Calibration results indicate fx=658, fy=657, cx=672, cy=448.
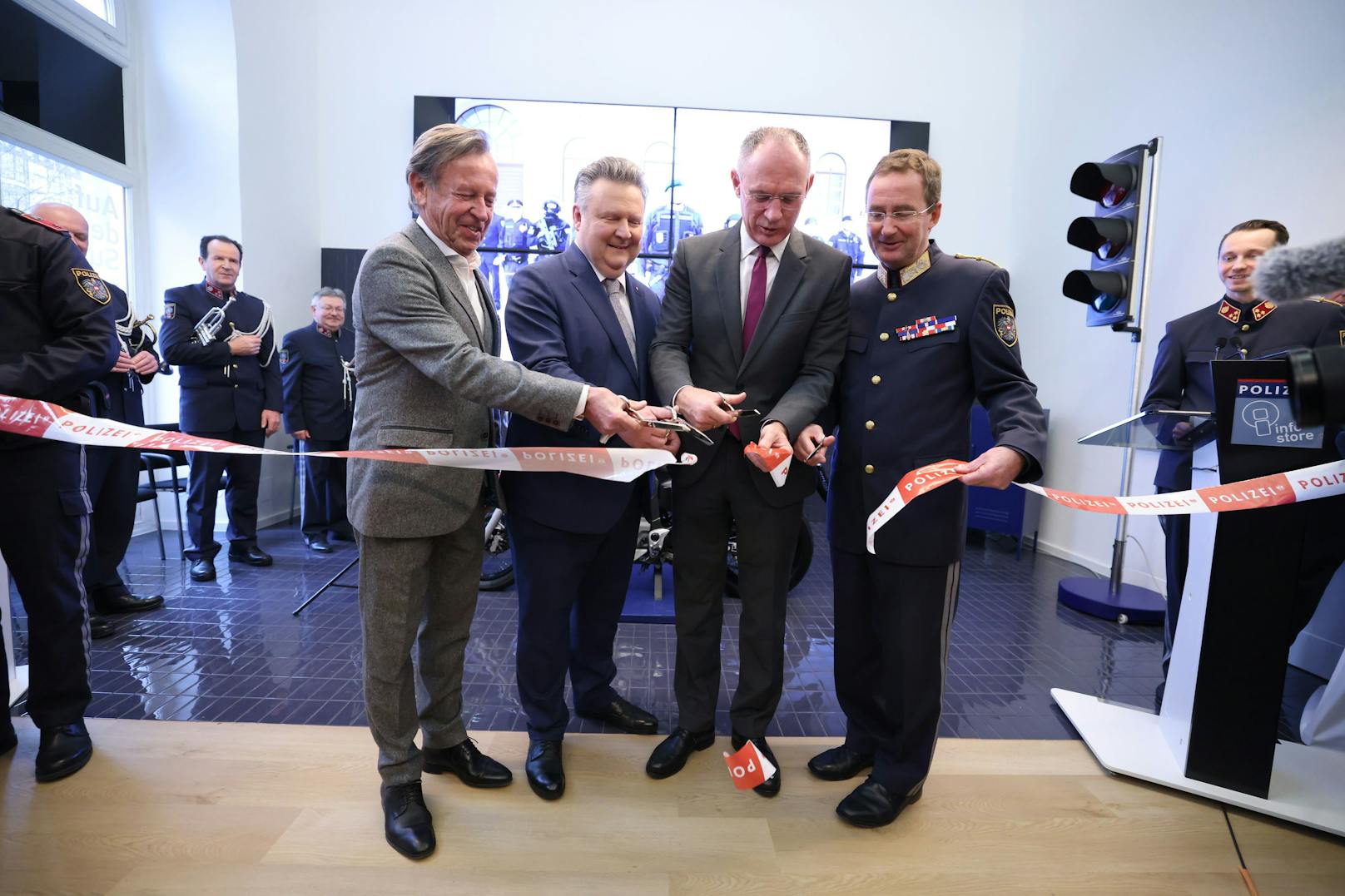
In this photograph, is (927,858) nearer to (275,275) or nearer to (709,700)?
(709,700)

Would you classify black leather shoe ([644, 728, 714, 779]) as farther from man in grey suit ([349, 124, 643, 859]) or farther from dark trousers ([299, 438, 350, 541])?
dark trousers ([299, 438, 350, 541])

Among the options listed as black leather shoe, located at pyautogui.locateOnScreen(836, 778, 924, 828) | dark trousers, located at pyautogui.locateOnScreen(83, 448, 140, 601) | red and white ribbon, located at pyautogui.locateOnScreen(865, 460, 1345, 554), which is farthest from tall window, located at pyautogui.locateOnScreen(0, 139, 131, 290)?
black leather shoe, located at pyautogui.locateOnScreen(836, 778, 924, 828)

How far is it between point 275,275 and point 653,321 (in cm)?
463

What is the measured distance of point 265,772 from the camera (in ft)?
6.42

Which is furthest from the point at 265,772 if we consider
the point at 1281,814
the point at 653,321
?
the point at 1281,814

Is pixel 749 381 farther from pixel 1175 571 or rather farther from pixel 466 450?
pixel 1175 571

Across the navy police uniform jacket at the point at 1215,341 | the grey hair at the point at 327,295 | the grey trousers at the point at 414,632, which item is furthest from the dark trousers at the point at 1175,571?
the grey hair at the point at 327,295

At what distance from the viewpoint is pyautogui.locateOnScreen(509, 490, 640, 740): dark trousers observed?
1.91m

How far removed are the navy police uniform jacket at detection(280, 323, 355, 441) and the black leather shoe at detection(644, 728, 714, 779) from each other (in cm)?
401

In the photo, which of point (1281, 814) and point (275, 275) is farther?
point (275, 275)

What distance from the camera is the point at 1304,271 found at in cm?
91

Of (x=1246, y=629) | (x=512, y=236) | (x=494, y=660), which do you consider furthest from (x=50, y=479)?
(x=512, y=236)

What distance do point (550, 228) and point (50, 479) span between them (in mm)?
4666

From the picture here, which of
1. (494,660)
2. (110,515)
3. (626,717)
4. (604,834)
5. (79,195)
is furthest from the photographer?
(79,195)
